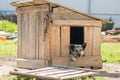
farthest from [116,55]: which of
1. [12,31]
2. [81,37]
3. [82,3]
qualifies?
[82,3]

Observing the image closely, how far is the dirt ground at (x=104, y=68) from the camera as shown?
342 inches

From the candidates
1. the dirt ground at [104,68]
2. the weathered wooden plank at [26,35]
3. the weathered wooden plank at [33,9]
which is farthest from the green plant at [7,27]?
the weathered wooden plank at [26,35]

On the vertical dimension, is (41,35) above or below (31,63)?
above

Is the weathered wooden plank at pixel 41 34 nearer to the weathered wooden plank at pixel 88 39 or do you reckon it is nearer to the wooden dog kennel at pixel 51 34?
the wooden dog kennel at pixel 51 34

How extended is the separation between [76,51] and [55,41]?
1.65ft

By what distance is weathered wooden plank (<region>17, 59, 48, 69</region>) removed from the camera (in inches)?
356

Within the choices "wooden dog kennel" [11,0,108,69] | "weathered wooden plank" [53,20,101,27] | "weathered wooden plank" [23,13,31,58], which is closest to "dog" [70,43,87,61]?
"wooden dog kennel" [11,0,108,69]

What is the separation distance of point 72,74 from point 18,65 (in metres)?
2.36

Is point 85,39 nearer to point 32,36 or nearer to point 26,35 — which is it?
→ point 32,36

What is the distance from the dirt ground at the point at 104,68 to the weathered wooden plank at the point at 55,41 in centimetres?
105

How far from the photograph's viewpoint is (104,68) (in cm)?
988

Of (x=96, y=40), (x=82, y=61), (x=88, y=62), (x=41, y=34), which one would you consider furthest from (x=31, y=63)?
(x=96, y=40)

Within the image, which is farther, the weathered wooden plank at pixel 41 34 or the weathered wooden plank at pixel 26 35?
the weathered wooden plank at pixel 26 35

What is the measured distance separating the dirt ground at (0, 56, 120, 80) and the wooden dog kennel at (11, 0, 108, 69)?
12.2 inches
